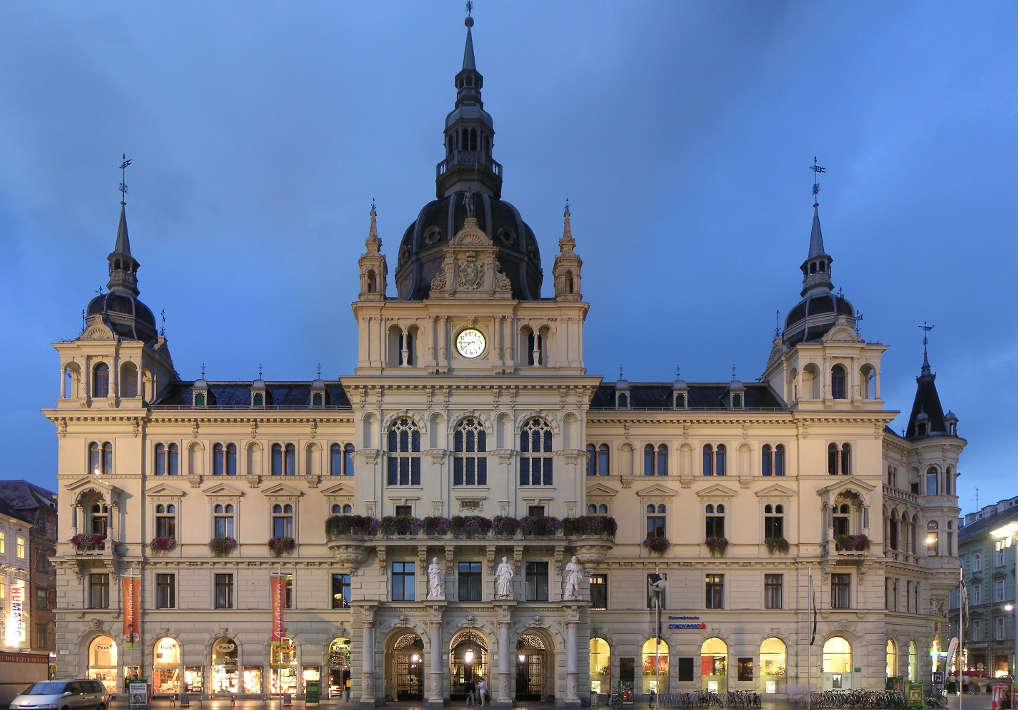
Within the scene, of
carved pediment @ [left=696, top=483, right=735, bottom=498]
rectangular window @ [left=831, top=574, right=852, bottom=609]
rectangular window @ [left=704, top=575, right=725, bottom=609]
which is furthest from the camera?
carved pediment @ [left=696, top=483, right=735, bottom=498]

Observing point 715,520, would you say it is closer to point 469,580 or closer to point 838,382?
point 838,382

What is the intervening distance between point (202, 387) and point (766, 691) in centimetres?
4555

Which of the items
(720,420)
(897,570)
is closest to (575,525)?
(720,420)

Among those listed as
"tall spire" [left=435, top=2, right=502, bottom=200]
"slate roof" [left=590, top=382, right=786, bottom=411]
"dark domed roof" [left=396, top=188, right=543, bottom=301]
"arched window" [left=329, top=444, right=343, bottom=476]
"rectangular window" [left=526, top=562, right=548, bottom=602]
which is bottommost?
"rectangular window" [left=526, top=562, right=548, bottom=602]

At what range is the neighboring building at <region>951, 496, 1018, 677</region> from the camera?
99250 mm

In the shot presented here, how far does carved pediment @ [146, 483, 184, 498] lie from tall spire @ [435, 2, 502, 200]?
29.8 meters

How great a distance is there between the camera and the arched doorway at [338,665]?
6938cm

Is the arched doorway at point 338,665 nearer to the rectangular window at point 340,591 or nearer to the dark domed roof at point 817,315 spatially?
the rectangular window at point 340,591

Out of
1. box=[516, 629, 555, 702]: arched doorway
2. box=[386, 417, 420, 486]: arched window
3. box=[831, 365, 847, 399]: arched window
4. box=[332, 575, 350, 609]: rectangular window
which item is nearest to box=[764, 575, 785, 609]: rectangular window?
box=[831, 365, 847, 399]: arched window

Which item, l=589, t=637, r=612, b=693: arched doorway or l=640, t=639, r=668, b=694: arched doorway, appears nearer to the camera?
l=640, t=639, r=668, b=694: arched doorway

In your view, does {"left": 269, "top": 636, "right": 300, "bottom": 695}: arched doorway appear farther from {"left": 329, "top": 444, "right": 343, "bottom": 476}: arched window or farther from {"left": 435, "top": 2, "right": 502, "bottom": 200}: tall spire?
{"left": 435, "top": 2, "right": 502, "bottom": 200}: tall spire

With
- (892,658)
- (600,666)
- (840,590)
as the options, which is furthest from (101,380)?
(892,658)

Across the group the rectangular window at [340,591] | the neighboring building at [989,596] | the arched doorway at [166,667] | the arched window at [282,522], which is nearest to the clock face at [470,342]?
the arched window at [282,522]

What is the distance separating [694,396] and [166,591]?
40.8m
